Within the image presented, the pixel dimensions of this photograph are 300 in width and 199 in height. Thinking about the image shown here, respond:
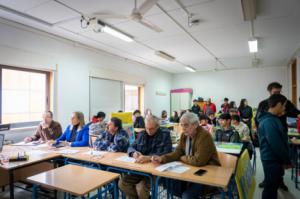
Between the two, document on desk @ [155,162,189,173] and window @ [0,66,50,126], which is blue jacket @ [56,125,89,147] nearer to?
window @ [0,66,50,126]

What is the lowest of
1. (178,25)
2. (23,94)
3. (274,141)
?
(274,141)

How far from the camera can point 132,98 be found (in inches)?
320

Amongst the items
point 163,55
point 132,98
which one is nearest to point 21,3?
point 163,55

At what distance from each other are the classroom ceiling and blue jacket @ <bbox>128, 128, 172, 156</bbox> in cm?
200

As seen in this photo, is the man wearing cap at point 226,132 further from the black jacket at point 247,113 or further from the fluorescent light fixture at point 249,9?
the black jacket at point 247,113

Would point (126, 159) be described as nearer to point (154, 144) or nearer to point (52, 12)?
point (154, 144)

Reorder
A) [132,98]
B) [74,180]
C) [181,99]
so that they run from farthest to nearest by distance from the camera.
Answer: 1. [181,99]
2. [132,98]
3. [74,180]

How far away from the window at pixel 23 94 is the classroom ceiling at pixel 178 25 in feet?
3.46

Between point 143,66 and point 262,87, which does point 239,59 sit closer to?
point 262,87

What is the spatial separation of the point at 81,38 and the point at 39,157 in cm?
308

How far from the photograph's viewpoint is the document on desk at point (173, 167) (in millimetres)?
2193

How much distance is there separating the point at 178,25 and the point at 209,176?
9.97 ft

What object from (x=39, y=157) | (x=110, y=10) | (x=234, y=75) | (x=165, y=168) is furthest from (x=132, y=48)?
(x=234, y=75)

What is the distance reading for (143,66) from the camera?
8227mm
